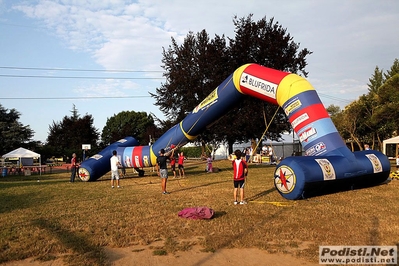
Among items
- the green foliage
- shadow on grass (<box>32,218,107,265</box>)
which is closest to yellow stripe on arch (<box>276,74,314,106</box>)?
shadow on grass (<box>32,218,107,265</box>)

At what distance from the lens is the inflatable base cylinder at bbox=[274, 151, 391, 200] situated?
1030cm

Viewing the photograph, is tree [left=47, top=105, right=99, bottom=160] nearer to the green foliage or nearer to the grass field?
the green foliage

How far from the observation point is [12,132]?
46094 mm

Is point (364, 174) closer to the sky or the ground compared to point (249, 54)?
closer to the ground

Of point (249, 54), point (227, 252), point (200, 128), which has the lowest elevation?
point (227, 252)

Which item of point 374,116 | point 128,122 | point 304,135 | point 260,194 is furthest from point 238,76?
point 128,122

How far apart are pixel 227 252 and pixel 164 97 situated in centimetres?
2810

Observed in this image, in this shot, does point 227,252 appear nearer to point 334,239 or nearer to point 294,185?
point 334,239

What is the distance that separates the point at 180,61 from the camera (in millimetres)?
32219

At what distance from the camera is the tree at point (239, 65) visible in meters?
27.1

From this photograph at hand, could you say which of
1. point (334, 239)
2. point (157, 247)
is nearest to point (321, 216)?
point (334, 239)

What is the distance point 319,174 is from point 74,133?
51263 millimetres

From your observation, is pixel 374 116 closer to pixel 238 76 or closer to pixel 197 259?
pixel 238 76

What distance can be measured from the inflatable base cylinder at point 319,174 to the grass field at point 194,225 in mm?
293
